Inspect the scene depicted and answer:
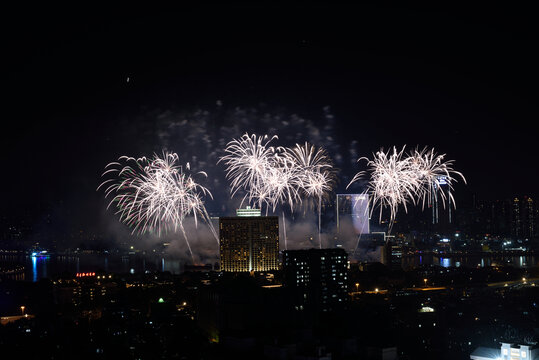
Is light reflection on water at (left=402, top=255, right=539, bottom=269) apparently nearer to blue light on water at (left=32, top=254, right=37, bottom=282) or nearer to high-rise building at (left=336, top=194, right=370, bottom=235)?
high-rise building at (left=336, top=194, right=370, bottom=235)

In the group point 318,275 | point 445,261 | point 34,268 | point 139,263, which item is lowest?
point 34,268

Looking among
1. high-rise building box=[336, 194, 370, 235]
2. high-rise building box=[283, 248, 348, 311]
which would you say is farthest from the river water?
high-rise building box=[283, 248, 348, 311]

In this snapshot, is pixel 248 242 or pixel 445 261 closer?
pixel 248 242

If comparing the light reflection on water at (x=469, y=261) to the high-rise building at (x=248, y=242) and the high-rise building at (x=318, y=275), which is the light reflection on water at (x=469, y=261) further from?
the high-rise building at (x=318, y=275)

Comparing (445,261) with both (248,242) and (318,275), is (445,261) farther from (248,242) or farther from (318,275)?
(318,275)

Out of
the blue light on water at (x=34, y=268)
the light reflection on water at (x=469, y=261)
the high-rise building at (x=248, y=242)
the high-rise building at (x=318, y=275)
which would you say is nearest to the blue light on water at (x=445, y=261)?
the light reflection on water at (x=469, y=261)


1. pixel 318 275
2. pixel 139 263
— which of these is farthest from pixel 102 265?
pixel 318 275

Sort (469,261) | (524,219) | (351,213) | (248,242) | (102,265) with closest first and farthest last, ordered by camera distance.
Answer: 1. (248,242)
2. (351,213)
3. (102,265)
4. (469,261)
5. (524,219)

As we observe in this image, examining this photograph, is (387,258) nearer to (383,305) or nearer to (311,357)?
(383,305)
